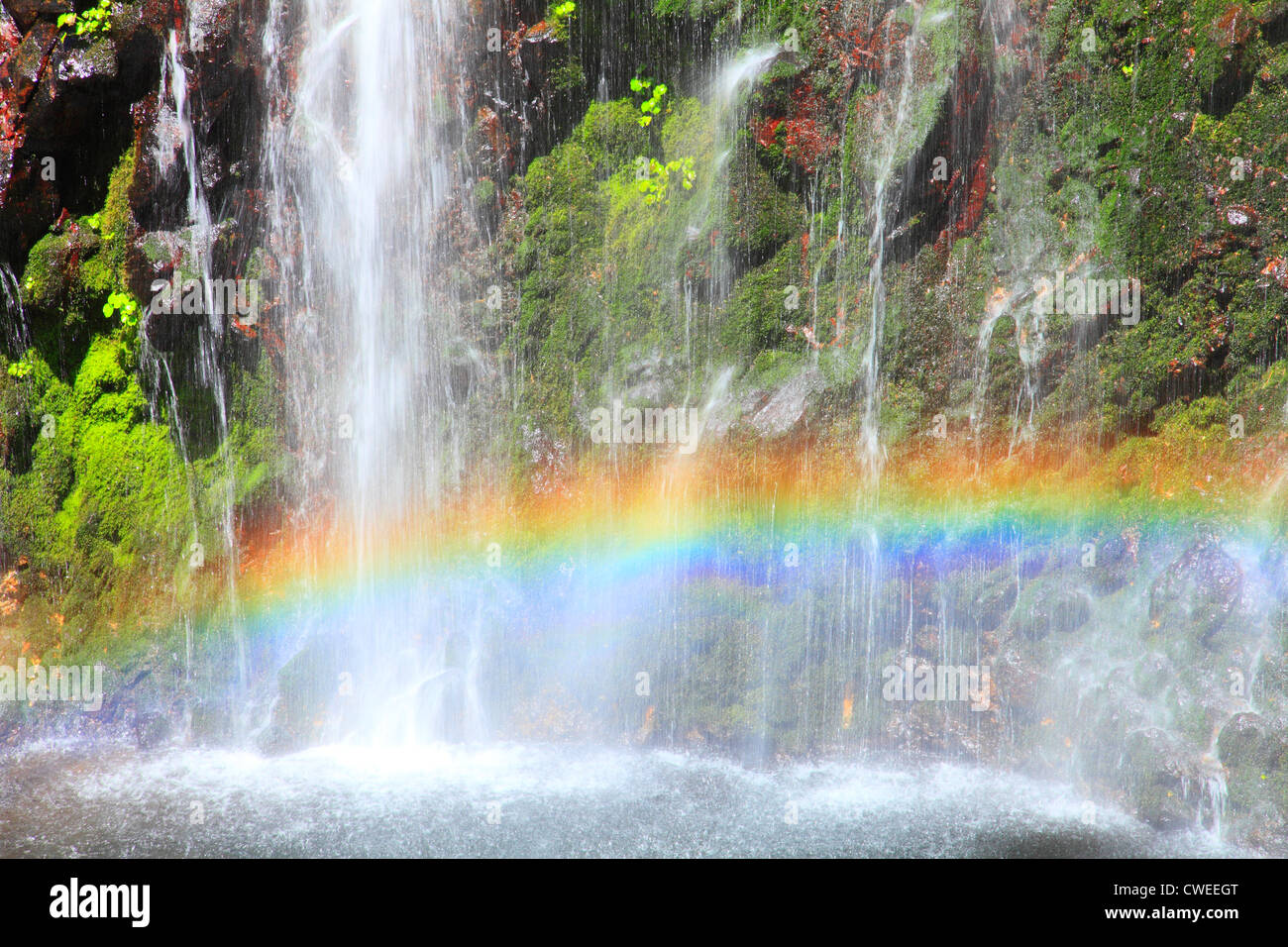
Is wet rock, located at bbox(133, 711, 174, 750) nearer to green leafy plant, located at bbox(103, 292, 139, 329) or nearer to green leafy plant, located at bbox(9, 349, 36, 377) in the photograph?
green leafy plant, located at bbox(9, 349, 36, 377)

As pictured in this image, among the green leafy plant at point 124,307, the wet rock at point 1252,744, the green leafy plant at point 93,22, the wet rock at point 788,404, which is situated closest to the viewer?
the wet rock at point 1252,744

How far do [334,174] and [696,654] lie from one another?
5.46 meters

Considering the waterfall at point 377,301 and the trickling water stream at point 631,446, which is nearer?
the trickling water stream at point 631,446

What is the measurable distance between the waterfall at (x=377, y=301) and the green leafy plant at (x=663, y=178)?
1735 millimetres

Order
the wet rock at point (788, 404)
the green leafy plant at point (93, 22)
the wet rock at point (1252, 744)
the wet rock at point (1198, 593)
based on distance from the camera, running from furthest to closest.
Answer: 1. the wet rock at point (788, 404)
2. the green leafy plant at point (93, 22)
3. the wet rock at point (1198, 593)
4. the wet rock at point (1252, 744)

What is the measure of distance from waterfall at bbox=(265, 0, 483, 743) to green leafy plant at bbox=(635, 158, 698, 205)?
5.69 feet

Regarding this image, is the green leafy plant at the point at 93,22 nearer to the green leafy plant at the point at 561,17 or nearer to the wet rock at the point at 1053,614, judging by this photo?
the green leafy plant at the point at 561,17

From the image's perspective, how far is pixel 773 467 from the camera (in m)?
7.91

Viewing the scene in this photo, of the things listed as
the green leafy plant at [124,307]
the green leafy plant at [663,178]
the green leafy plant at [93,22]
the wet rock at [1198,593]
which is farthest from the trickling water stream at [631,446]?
the green leafy plant at [93,22]

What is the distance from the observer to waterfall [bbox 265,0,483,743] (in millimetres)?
7902

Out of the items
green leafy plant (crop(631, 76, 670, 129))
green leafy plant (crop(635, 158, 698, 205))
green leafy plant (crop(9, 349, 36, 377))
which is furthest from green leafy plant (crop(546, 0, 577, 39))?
green leafy plant (crop(9, 349, 36, 377))

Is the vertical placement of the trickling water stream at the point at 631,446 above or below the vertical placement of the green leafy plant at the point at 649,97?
below

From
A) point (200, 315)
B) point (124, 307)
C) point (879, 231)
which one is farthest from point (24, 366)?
point (879, 231)

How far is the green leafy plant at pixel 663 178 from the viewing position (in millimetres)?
7980
